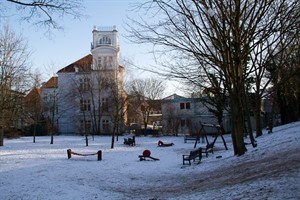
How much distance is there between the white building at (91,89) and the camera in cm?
4891

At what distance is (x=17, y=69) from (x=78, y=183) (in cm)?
1623

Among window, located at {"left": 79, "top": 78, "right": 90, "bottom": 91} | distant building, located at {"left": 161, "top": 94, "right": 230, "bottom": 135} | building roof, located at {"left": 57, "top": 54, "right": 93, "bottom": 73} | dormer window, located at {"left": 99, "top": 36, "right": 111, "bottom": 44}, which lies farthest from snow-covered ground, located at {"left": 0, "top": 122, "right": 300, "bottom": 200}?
dormer window, located at {"left": 99, "top": 36, "right": 111, "bottom": 44}

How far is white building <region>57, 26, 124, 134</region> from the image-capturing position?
4891 centimetres

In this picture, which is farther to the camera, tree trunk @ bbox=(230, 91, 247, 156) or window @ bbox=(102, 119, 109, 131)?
window @ bbox=(102, 119, 109, 131)

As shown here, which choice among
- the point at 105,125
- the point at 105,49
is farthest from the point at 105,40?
the point at 105,125

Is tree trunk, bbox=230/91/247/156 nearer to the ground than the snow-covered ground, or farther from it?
farther from it

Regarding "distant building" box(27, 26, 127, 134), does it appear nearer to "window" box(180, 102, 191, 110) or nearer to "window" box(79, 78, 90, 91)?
"window" box(79, 78, 90, 91)

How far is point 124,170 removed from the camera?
15828mm

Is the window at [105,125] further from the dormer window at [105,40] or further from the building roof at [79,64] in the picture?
the dormer window at [105,40]

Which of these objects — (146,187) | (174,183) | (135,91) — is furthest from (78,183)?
(135,91)

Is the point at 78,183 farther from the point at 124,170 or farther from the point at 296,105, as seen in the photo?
the point at 296,105

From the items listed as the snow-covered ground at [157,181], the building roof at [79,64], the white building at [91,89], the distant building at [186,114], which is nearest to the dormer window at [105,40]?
the white building at [91,89]

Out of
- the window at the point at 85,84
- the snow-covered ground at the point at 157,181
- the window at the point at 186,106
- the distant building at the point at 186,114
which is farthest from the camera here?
the window at the point at 186,106

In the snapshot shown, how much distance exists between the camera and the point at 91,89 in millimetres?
48188
